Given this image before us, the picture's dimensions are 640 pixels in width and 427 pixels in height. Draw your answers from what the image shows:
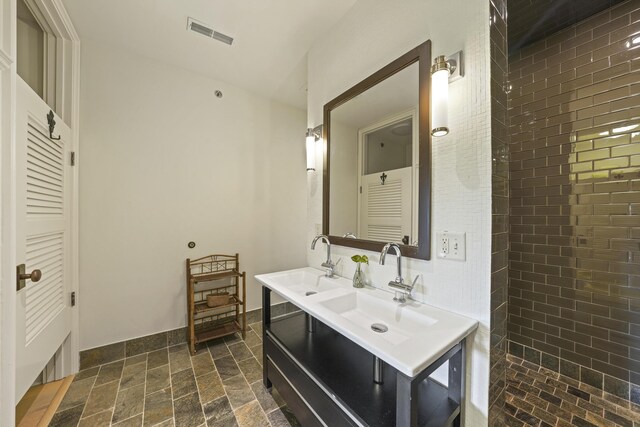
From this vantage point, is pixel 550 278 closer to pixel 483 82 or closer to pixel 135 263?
pixel 483 82

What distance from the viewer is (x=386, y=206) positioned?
145 centimetres

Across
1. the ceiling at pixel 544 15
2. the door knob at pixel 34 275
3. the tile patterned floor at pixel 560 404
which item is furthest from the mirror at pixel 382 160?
the door knob at pixel 34 275

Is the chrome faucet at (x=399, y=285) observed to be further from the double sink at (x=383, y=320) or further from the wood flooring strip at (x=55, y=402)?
the wood flooring strip at (x=55, y=402)

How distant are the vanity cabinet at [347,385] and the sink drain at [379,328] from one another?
17cm

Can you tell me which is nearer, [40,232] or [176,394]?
[40,232]

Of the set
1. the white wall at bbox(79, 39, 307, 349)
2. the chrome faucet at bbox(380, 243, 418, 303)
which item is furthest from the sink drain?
the white wall at bbox(79, 39, 307, 349)

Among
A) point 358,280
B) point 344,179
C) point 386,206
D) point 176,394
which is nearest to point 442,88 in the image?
point 386,206

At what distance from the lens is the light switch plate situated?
106cm

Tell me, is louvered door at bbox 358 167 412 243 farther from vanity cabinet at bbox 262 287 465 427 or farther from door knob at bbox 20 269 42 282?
door knob at bbox 20 269 42 282

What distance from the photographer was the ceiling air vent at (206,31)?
179 cm

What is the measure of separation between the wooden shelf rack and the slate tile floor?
21cm

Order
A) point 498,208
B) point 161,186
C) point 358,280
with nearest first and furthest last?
point 498,208, point 358,280, point 161,186

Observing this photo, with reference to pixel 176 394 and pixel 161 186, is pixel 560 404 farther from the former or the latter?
pixel 161 186

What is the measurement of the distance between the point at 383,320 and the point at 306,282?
0.69 metres
